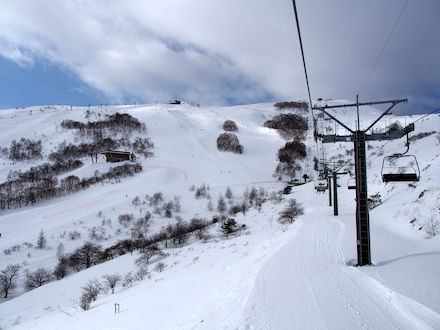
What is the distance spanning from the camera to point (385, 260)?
9539 mm

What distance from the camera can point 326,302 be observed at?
5746mm

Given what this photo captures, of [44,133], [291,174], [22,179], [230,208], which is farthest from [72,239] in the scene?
[44,133]

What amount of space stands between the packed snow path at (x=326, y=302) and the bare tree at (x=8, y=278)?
29219 millimetres

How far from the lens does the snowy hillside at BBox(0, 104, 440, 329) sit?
5.81 m

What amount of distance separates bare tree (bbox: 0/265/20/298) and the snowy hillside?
551 millimetres

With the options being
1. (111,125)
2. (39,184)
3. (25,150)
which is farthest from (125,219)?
(111,125)

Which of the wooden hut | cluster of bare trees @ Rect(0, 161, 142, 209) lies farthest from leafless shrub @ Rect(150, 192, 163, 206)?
the wooden hut

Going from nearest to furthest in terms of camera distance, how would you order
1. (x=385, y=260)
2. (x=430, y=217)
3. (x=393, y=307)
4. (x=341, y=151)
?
1. (x=393, y=307)
2. (x=385, y=260)
3. (x=430, y=217)
4. (x=341, y=151)

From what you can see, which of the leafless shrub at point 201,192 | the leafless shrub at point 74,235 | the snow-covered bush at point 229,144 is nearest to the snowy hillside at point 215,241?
the leafless shrub at point 74,235

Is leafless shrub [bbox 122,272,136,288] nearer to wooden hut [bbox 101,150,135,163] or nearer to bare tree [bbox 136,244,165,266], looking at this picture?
bare tree [bbox 136,244,165,266]

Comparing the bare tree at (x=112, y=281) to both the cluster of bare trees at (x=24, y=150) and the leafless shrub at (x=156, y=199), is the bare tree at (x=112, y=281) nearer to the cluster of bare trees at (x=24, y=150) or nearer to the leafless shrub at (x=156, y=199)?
the leafless shrub at (x=156, y=199)

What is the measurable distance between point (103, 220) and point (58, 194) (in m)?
18.1

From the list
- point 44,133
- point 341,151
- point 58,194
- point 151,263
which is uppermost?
point 44,133

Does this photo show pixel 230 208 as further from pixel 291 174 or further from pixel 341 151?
pixel 341 151
